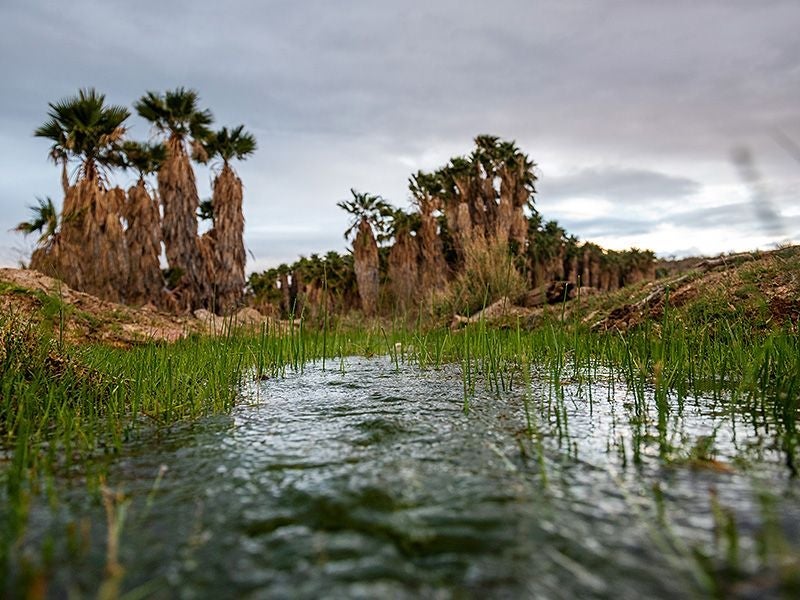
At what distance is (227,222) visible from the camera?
27844 mm

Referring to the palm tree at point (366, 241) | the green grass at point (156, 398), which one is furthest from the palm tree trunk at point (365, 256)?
the green grass at point (156, 398)

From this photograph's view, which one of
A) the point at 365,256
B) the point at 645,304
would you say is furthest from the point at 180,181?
the point at 645,304

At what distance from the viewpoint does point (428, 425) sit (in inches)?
92.0

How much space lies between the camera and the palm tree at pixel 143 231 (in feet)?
77.9

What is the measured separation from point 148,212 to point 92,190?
126 inches

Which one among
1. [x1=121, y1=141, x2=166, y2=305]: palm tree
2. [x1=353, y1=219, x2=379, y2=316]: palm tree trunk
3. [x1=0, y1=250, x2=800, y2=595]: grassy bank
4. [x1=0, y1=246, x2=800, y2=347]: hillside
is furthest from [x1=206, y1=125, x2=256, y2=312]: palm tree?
[x1=0, y1=250, x2=800, y2=595]: grassy bank

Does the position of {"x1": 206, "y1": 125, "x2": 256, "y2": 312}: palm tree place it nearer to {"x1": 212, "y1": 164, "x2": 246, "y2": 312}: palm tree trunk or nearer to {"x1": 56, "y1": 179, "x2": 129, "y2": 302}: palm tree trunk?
{"x1": 212, "y1": 164, "x2": 246, "y2": 312}: palm tree trunk

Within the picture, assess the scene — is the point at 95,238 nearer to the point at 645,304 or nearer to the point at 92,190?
the point at 92,190

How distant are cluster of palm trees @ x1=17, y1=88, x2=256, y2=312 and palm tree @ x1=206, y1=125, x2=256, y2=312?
5 cm

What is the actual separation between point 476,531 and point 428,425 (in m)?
1.14

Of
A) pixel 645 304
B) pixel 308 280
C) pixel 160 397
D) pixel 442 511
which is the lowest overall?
pixel 442 511

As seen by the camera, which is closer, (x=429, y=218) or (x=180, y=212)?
(x=180, y=212)

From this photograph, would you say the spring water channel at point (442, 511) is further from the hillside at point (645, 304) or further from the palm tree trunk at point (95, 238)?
the palm tree trunk at point (95, 238)

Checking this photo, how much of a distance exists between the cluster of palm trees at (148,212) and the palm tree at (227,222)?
2.1 inches
